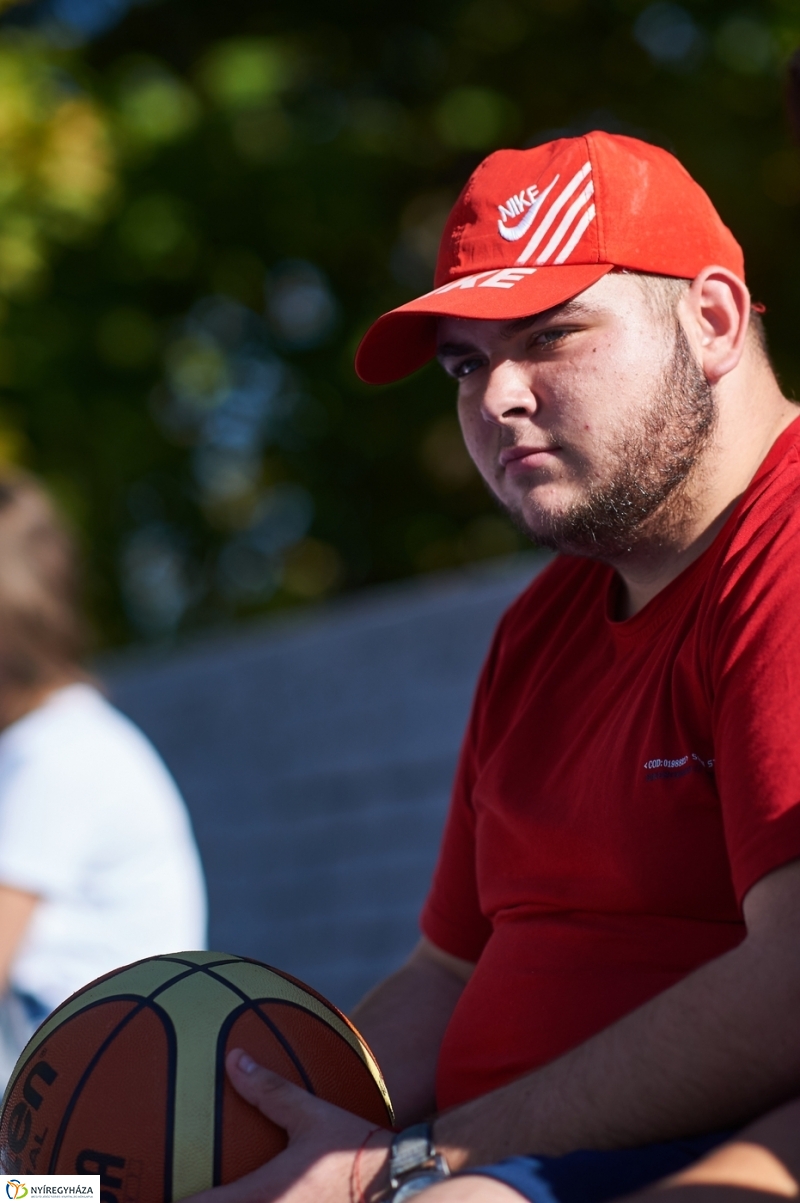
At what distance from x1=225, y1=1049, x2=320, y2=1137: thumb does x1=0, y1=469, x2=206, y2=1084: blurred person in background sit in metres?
1.31

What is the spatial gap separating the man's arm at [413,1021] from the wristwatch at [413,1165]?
0.53 m

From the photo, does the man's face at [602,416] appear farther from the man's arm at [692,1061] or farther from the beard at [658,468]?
the man's arm at [692,1061]

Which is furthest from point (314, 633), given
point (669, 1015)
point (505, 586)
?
point (669, 1015)

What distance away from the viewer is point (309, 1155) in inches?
74.4

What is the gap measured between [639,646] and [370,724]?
157 inches

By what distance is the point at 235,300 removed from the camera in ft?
39.1

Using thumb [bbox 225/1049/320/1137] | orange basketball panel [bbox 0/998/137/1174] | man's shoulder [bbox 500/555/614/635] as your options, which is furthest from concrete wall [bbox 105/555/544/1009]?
thumb [bbox 225/1049/320/1137]

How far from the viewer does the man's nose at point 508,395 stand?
224cm

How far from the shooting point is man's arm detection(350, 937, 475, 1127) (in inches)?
96.4

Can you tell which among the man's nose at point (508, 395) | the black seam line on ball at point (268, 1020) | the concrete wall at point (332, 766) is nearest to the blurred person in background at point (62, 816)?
the black seam line on ball at point (268, 1020)

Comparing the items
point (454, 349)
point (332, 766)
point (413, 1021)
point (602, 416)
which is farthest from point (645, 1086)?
point (332, 766)

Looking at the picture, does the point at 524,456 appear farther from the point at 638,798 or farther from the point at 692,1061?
the point at 692,1061

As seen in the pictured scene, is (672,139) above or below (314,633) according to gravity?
above

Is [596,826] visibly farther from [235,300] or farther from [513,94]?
[235,300]
